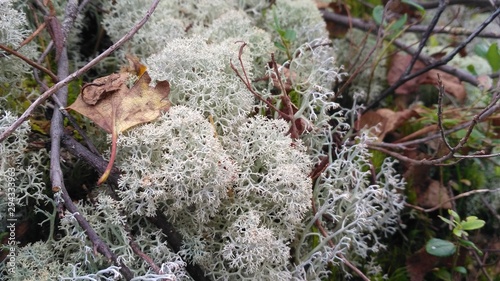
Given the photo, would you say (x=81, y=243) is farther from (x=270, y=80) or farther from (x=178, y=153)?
(x=270, y=80)

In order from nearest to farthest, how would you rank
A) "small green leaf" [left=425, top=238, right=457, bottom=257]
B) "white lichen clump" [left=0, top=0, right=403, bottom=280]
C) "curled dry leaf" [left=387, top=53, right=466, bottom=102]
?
1. "white lichen clump" [left=0, top=0, right=403, bottom=280]
2. "small green leaf" [left=425, top=238, right=457, bottom=257]
3. "curled dry leaf" [left=387, top=53, right=466, bottom=102]

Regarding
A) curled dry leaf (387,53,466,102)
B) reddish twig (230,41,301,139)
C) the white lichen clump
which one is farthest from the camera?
curled dry leaf (387,53,466,102)

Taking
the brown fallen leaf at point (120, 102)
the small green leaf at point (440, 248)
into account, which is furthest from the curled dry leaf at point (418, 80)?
the brown fallen leaf at point (120, 102)

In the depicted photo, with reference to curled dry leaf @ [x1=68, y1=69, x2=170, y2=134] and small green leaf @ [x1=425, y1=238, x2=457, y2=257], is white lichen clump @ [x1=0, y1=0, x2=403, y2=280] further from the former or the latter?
small green leaf @ [x1=425, y1=238, x2=457, y2=257]

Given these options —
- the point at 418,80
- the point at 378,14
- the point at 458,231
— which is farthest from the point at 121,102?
the point at 418,80

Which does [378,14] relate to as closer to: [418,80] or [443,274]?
[418,80]

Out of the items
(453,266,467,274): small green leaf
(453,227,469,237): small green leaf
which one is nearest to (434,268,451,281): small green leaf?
(453,266,467,274): small green leaf

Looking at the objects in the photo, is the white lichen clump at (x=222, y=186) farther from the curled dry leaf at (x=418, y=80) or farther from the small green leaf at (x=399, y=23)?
the curled dry leaf at (x=418, y=80)

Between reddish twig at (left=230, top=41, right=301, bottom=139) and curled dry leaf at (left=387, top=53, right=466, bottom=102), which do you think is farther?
curled dry leaf at (left=387, top=53, right=466, bottom=102)
